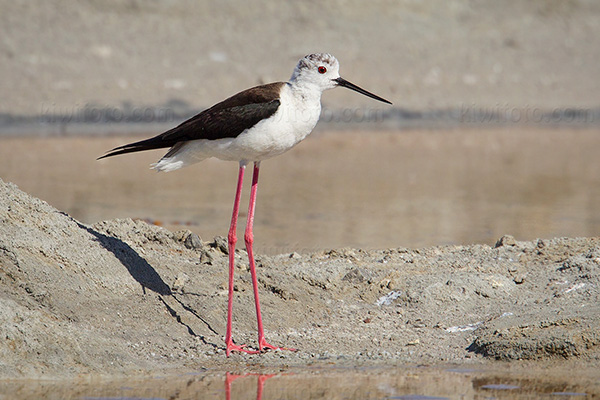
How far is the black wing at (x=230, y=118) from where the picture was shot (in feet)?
18.5

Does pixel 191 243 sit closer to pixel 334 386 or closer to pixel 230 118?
pixel 230 118

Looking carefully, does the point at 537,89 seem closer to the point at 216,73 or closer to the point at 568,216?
the point at 216,73

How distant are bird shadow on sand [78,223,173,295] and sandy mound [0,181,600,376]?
1 centimetres

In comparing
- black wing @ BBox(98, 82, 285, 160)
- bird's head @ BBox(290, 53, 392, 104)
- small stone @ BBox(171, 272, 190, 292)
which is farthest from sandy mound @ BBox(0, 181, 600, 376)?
bird's head @ BBox(290, 53, 392, 104)

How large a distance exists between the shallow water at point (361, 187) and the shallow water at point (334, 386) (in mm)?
2764

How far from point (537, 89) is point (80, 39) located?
9.50m

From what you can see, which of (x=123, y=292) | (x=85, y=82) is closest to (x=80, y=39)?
(x=85, y=82)

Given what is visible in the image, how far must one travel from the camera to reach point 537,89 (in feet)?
64.6

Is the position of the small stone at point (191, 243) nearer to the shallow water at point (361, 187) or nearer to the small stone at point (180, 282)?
the small stone at point (180, 282)

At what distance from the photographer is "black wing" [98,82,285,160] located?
222 inches

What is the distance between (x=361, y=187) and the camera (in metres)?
11.8

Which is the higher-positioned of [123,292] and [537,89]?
[537,89]

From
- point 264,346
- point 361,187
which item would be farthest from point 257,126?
point 361,187

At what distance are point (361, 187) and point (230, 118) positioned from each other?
617 centimetres
